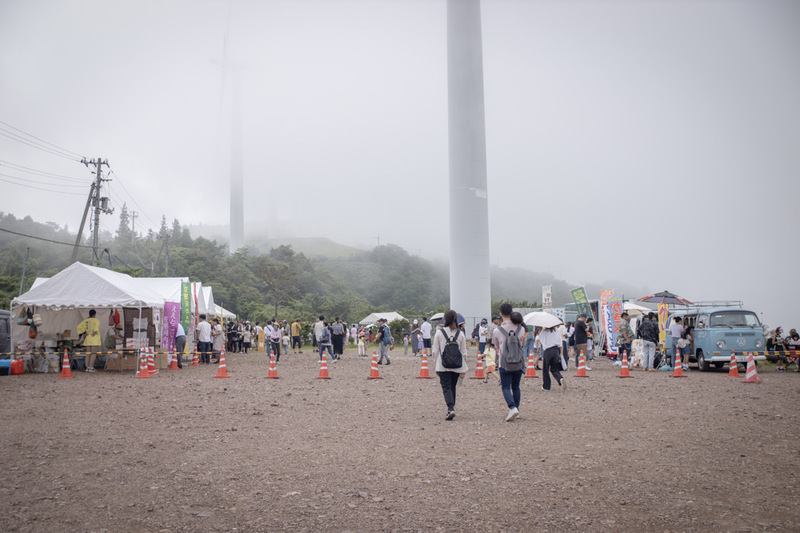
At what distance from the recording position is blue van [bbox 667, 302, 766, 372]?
17516 millimetres

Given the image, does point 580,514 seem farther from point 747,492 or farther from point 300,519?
point 300,519

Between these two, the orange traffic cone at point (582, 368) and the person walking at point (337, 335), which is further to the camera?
the person walking at point (337, 335)

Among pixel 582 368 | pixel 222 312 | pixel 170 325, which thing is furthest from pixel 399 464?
pixel 222 312

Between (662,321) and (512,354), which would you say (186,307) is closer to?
(512,354)

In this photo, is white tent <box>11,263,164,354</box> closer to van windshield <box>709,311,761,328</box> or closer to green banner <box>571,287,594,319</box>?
Answer: van windshield <box>709,311,761,328</box>

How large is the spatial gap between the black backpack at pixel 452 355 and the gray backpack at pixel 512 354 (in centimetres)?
69

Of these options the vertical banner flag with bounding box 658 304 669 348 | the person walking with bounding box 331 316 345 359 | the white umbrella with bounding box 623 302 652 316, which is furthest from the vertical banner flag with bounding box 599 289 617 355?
the person walking with bounding box 331 316 345 359

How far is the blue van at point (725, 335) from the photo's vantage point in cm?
1752

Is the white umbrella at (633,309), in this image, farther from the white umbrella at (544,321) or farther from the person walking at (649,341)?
the white umbrella at (544,321)

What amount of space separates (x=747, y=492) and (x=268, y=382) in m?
12.0

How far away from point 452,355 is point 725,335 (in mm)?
12598

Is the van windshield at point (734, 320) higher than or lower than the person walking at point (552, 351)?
higher

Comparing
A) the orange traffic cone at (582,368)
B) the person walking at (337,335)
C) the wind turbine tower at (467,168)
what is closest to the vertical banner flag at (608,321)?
the orange traffic cone at (582,368)

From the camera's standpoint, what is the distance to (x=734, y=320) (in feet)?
58.6
